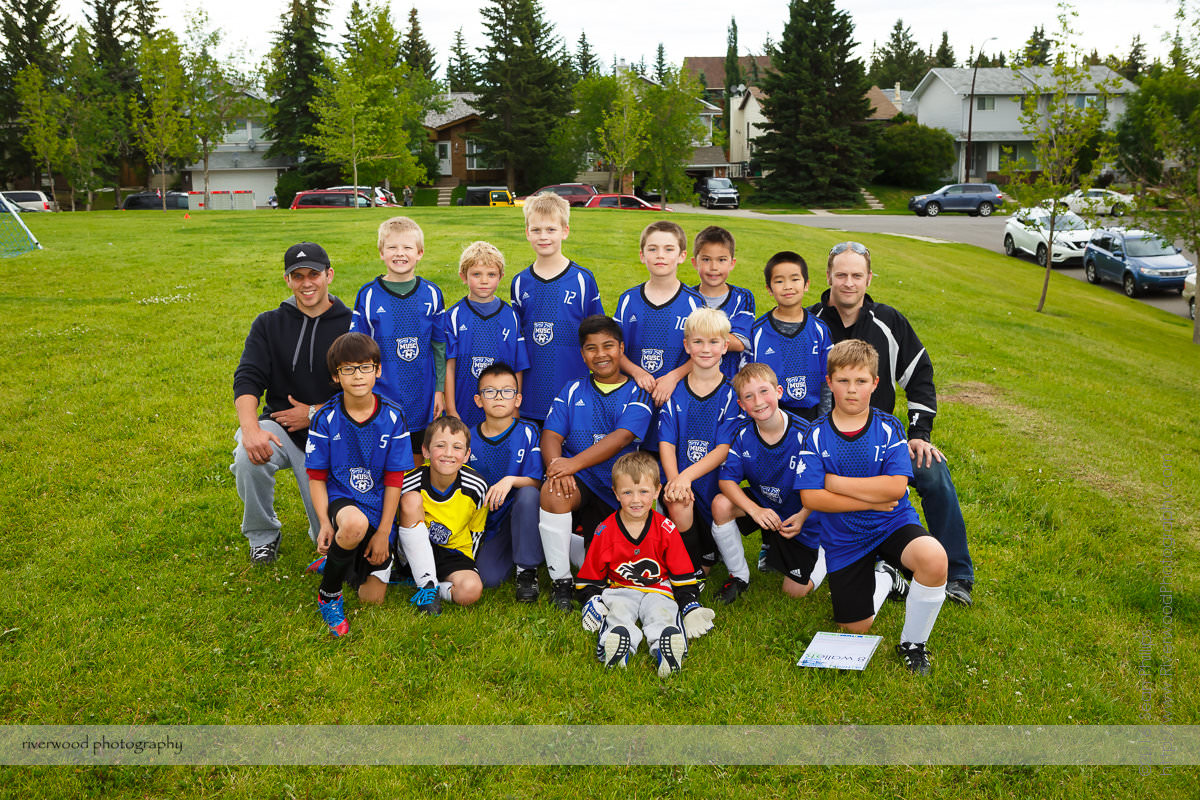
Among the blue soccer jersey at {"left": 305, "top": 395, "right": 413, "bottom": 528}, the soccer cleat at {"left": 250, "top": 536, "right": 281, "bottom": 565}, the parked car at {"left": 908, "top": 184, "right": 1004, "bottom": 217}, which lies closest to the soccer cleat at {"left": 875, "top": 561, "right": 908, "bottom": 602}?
the blue soccer jersey at {"left": 305, "top": 395, "right": 413, "bottom": 528}

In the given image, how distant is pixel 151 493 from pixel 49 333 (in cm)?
529

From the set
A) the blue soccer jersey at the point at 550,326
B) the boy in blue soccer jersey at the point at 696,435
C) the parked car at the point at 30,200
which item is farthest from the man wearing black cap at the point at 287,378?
the parked car at the point at 30,200

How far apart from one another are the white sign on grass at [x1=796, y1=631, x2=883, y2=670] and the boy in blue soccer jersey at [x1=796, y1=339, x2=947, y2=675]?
0.19 metres

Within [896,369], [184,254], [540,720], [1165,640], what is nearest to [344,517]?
[540,720]

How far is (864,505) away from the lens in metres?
4.19

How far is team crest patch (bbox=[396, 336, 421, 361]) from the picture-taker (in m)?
5.11

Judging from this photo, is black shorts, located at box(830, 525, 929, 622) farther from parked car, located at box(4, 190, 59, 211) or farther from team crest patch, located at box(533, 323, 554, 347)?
parked car, located at box(4, 190, 59, 211)

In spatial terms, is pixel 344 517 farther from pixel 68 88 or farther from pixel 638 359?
pixel 68 88

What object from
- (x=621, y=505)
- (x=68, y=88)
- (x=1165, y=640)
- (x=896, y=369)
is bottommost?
(x=1165, y=640)

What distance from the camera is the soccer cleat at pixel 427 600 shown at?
455cm

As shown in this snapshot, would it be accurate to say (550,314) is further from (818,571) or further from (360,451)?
(818,571)

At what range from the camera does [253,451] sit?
188 inches

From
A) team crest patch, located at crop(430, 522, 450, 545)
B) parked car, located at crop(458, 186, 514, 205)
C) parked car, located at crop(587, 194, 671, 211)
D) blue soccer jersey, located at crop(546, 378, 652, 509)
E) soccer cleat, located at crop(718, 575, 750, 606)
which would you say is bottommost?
soccer cleat, located at crop(718, 575, 750, 606)

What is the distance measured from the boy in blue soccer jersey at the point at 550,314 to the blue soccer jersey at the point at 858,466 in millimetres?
1693
